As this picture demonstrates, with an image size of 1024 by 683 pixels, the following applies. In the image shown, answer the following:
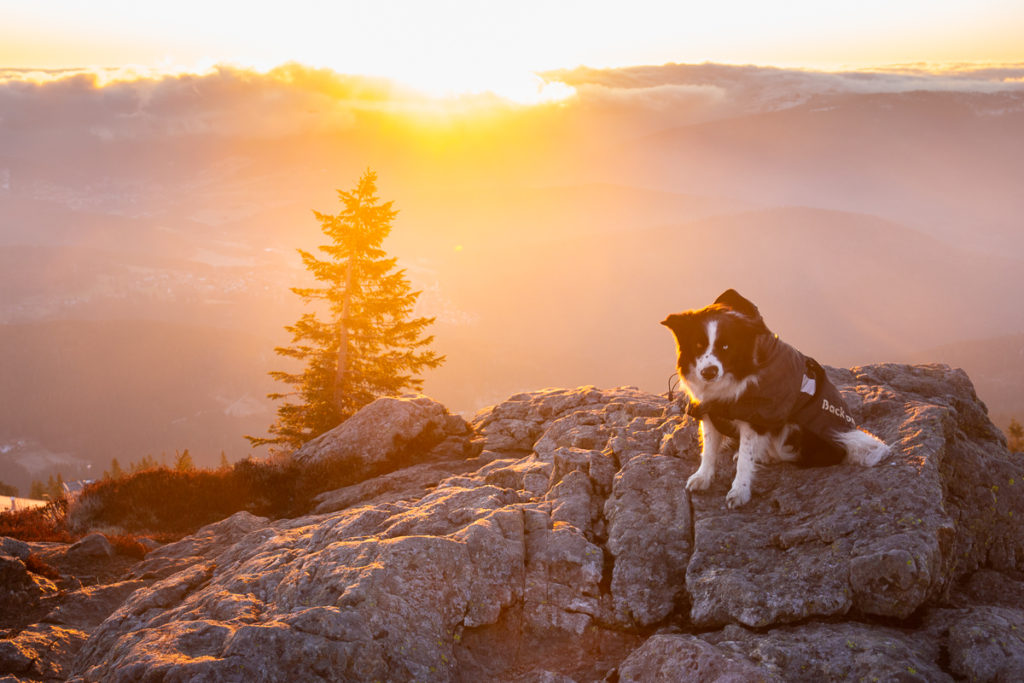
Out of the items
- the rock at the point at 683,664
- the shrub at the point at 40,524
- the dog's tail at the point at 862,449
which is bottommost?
the shrub at the point at 40,524

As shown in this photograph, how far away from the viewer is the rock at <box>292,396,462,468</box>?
15.6 metres

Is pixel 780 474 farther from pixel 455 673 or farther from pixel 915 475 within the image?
pixel 455 673

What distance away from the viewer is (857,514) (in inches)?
285

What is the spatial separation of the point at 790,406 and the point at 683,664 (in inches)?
130

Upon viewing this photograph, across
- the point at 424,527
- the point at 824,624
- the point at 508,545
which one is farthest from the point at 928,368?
the point at 424,527

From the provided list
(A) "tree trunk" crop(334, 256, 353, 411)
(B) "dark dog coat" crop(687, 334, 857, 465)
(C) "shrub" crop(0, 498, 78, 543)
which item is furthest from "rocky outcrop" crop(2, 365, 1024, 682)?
(A) "tree trunk" crop(334, 256, 353, 411)

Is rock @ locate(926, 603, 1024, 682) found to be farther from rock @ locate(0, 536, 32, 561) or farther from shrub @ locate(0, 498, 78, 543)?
shrub @ locate(0, 498, 78, 543)

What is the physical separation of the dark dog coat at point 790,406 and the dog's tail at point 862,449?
0.08 metres

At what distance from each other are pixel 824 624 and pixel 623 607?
2.14m

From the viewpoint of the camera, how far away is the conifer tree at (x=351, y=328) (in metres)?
28.7

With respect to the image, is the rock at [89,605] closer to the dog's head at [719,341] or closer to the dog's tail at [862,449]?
the dog's head at [719,341]

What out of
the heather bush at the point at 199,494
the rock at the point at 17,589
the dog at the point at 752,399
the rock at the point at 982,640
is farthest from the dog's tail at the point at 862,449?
the rock at the point at 17,589

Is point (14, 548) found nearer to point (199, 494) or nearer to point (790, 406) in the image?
point (199, 494)

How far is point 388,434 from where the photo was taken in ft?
51.9
